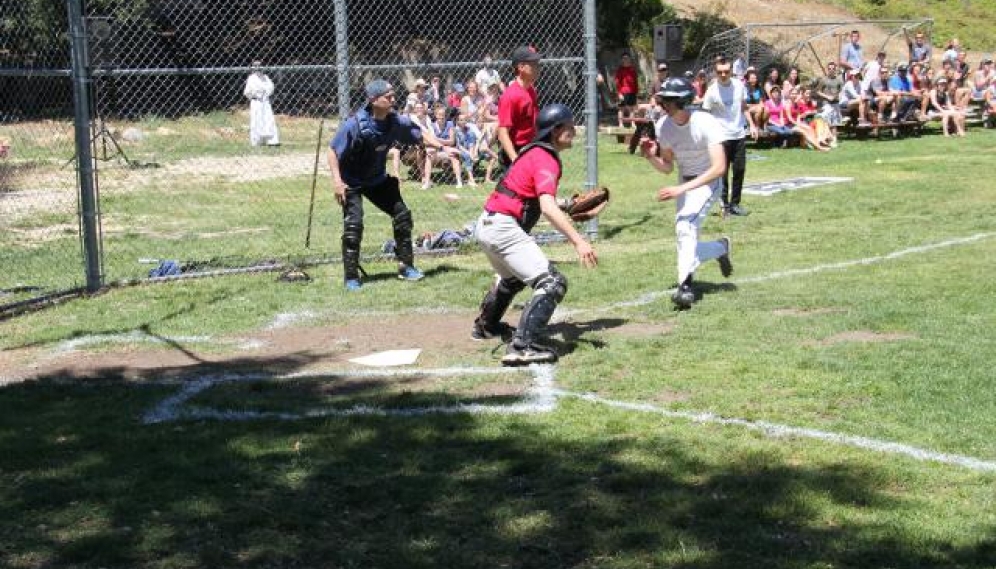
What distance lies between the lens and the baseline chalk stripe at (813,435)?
A: 244 inches

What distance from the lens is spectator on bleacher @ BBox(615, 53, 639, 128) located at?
88.4 feet

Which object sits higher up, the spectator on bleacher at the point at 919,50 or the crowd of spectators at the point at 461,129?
the spectator on bleacher at the point at 919,50

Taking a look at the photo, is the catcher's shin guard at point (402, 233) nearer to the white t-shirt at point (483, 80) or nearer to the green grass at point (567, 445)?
the green grass at point (567, 445)

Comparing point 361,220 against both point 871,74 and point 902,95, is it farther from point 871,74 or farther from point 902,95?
point 902,95

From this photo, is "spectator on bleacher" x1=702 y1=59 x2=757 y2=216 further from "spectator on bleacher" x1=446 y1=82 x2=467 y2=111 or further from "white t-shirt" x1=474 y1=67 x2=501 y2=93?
"spectator on bleacher" x1=446 y1=82 x2=467 y2=111

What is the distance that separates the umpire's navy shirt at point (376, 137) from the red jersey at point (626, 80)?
1623cm

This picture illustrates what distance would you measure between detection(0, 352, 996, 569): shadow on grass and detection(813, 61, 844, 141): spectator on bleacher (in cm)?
1938

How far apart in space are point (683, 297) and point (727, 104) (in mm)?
6104

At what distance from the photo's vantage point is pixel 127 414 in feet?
24.3

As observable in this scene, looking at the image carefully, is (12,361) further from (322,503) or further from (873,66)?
(873,66)

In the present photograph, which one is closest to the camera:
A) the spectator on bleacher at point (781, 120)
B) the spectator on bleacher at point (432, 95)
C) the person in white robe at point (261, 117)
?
the spectator on bleacher at point (432, 95)

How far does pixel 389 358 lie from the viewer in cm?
876

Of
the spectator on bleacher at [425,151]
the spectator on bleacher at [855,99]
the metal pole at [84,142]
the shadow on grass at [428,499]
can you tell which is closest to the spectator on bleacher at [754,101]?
the spectator on bleacher at [855,99]

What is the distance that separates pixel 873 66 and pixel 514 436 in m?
21.4
